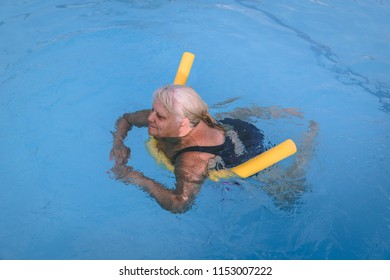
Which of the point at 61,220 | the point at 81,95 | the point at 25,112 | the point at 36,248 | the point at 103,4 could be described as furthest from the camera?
the point at 103,4

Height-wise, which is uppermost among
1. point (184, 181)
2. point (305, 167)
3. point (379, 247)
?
point (184, 181)

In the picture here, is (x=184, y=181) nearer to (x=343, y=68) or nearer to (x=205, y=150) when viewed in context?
(x=205, y=150)

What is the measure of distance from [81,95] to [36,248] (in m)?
2.03

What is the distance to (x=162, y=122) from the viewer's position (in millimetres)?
2930

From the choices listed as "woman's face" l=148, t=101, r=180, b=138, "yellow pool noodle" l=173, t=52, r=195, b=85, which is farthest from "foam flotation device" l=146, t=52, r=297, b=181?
"woman's face" l=148, t=101, r=180, b=138

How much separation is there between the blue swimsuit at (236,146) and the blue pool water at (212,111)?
0.24m

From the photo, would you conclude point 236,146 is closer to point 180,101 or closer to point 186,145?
point 186,145

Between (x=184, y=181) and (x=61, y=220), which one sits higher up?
(x=184, y=181)

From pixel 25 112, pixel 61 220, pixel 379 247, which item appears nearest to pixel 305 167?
pixel 379 247

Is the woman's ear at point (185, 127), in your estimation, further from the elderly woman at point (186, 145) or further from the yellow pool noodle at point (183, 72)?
the yellow pool noodle at point (183, 72)

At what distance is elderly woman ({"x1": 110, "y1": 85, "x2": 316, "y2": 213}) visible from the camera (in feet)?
9.43

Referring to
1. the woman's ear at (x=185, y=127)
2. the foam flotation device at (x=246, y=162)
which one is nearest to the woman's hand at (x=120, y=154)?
the foam flotation device at (x=246, y=162)

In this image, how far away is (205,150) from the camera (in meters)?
3.04
